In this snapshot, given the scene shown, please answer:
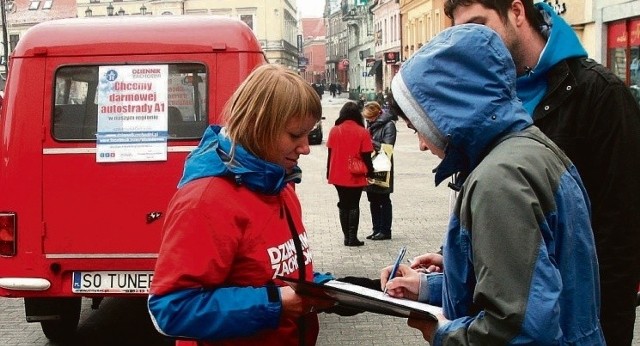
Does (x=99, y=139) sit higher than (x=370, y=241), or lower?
higher

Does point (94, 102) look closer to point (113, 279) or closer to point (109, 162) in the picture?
point (109, 162)

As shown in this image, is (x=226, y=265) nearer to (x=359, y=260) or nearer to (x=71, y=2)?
(x=359, y=260)

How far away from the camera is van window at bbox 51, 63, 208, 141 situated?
6.16 meters

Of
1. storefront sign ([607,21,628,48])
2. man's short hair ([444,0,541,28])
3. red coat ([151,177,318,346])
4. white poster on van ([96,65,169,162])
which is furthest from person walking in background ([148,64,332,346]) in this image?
storefront sign ([607,21,628,48])

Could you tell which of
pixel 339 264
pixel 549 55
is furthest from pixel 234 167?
pixel 339 264

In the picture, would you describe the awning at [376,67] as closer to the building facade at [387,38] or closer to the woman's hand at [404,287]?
the building facade at [387,38]

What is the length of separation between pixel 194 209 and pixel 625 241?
1378 mm

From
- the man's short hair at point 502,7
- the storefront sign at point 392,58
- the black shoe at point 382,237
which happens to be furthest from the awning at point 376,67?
the man's short hair at point 502,7

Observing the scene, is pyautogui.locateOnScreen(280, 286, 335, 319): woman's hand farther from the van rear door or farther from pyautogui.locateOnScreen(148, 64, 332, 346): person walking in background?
the van rear door

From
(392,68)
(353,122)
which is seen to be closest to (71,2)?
(392,68)

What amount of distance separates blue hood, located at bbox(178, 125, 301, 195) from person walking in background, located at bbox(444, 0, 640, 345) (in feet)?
2.70

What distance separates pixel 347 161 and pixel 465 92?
899 cm

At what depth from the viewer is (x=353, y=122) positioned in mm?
11117

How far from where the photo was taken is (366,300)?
2.30 metres
